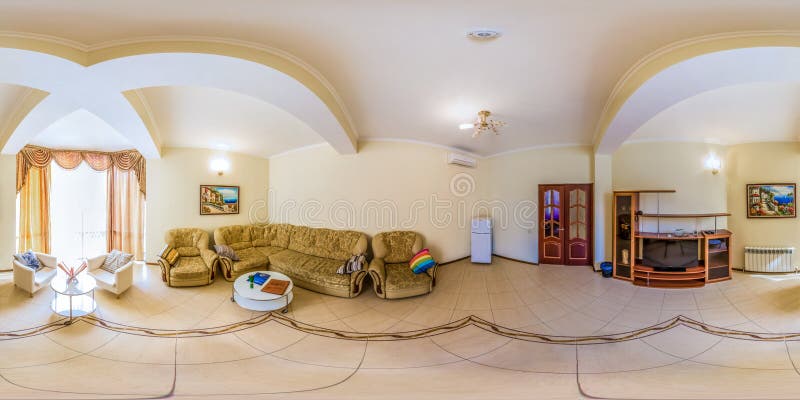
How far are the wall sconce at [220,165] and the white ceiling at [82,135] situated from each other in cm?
93

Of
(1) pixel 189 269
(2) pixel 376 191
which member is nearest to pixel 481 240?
(2) pixel 376 191

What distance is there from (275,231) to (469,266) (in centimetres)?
287

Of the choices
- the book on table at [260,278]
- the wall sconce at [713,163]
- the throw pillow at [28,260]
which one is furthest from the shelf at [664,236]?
the throw pillow at [28,260]

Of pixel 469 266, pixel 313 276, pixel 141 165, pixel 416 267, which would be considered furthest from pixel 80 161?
pixel 469 266

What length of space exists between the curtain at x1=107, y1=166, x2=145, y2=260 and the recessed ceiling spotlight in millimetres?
3605

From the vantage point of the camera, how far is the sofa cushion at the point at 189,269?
8.87 feet

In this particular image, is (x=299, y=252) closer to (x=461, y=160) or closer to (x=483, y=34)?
(x=461, y=160)

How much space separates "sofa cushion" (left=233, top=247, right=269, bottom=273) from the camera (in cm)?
318

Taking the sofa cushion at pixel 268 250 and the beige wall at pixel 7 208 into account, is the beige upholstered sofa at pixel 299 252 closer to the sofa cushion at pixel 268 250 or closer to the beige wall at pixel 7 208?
the sofa cushion at pixel 268 250

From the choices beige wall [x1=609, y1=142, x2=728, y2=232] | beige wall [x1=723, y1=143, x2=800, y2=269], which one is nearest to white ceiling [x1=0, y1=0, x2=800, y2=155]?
beige wall [x1=609, y1=142, x2=728, y2=232]

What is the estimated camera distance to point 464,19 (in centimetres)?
136

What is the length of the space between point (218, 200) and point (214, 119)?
3.25 feet

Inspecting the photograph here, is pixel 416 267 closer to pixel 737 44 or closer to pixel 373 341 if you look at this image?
pixel 373 341

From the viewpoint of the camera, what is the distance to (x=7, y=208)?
11.7ft
